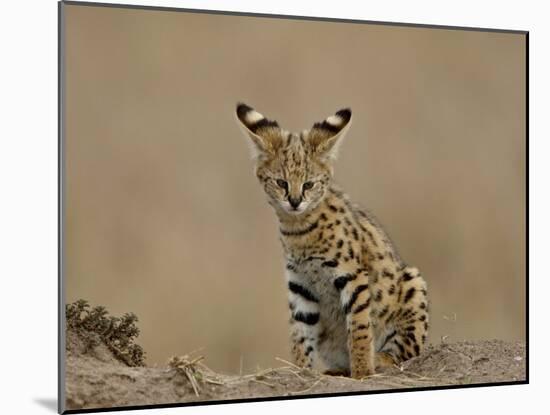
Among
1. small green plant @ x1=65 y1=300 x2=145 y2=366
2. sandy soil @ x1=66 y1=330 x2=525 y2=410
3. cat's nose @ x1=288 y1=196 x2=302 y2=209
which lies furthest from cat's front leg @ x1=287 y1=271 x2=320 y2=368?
small green plant @ x1=65 y1=300 x2=145 y2=366

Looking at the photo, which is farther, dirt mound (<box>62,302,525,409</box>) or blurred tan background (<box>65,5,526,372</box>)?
blurred tan background (<box>65,5,526,372</box>)

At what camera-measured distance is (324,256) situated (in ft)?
19.9

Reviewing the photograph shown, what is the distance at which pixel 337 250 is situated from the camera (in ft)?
20.0

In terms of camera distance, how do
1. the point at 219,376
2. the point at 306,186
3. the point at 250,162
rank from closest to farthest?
the point at 219,376 < the point at 306,186 < the point at 250,162

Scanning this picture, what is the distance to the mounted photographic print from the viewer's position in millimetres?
5879

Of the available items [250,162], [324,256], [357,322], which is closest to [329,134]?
[250,162]

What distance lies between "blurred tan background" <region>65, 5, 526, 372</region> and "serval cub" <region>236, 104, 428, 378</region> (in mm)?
201

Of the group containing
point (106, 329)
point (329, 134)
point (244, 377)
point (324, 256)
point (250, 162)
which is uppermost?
point (329, 134)

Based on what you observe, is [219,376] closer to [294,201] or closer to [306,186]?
[294,201]

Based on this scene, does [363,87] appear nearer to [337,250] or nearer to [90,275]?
[337,250]

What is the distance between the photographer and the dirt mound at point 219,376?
219 inches

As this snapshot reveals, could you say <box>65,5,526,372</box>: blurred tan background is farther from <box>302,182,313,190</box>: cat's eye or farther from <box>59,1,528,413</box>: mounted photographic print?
<box>302,182,313,190</box>: cat's eye

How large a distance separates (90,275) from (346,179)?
1552mm

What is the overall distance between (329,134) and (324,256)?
2.19 feet
